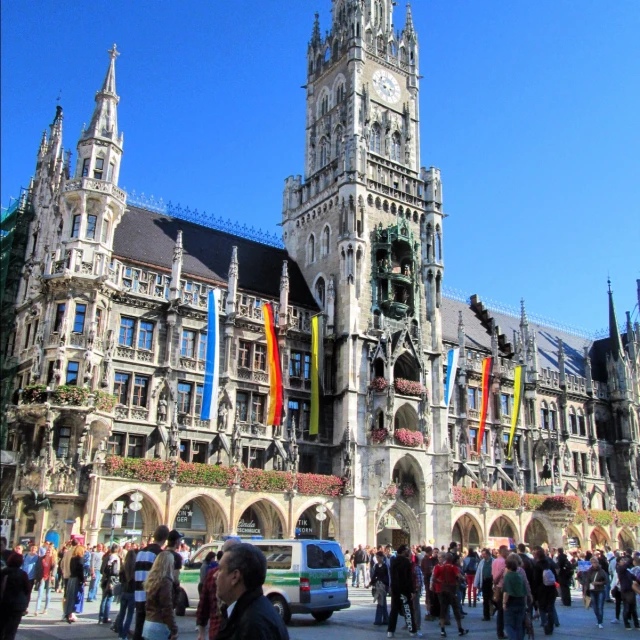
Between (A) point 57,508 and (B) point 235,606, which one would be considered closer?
(B) point 235,606

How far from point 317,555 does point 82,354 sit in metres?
18.8

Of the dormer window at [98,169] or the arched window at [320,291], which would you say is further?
the arched window at [320,291]

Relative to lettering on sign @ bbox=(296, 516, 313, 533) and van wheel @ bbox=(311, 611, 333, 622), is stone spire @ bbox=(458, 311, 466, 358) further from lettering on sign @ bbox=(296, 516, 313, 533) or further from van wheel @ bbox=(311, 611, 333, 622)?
van wheel @ bbox=(311, 611, 333, 622)

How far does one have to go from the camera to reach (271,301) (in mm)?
41000

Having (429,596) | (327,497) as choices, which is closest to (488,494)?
(327,497)

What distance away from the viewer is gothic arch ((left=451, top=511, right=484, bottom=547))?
43688mm

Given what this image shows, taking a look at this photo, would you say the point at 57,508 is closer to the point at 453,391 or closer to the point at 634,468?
the point at 453,391

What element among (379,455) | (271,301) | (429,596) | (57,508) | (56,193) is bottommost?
(429,596)

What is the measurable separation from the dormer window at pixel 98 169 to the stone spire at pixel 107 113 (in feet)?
4.10

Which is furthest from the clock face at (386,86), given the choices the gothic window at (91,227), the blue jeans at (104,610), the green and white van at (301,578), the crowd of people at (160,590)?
the blue jeans at (104,610)

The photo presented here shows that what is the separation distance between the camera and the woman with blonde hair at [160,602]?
905 cm

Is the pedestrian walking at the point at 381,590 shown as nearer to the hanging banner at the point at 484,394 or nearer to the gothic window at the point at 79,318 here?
the gothic window at the point at 79,318

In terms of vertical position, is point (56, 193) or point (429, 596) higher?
point (56, 193)

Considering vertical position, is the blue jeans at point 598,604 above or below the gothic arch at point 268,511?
below
